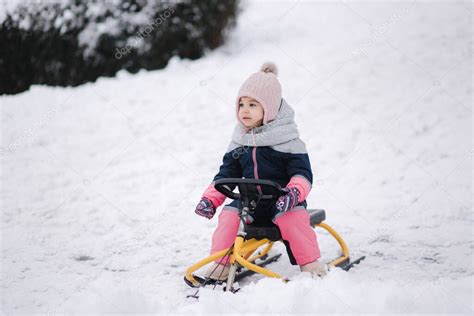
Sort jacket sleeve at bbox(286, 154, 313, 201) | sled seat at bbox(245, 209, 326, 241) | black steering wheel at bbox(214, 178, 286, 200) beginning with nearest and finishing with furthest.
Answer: black steering wheel at bbox(214, 178, 286, 200)
jacket sleeve at bbox(286, 154, 313, 201)
sled seat at bbox(245, 209, 326, 241)

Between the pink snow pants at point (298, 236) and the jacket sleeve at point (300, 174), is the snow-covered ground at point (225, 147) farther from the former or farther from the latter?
the jacket sleeve at point (300, 174)

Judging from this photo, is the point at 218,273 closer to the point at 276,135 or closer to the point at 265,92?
the point at 276,135

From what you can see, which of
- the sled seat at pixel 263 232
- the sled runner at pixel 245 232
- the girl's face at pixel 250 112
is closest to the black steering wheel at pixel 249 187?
the sled runner at pixel 245 232

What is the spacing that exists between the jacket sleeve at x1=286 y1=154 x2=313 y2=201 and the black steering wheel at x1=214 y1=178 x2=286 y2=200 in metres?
0.12

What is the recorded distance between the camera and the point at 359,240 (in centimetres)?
451

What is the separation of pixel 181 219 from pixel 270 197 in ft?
6.24

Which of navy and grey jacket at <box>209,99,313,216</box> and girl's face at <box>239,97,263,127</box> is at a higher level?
girl's face at <box>239,97,263,127</box>

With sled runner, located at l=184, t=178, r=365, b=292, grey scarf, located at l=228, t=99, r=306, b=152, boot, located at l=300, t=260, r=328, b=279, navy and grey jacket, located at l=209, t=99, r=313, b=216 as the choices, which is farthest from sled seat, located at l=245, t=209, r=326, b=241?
grey scarf, located at l=228, t=99, r=306, b=152

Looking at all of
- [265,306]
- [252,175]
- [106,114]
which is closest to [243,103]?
[252,175]

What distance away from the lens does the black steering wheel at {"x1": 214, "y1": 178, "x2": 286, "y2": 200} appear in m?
3.12

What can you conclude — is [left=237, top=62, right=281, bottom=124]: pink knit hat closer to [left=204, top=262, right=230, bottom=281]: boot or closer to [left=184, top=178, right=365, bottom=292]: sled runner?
[left=184, top=178, right=365, bottom=292]: sled runner

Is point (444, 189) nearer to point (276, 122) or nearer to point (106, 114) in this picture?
point (276, 122)

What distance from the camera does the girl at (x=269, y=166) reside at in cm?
336

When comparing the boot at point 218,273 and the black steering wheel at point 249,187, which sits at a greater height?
the black steering wheel at point 249,187
